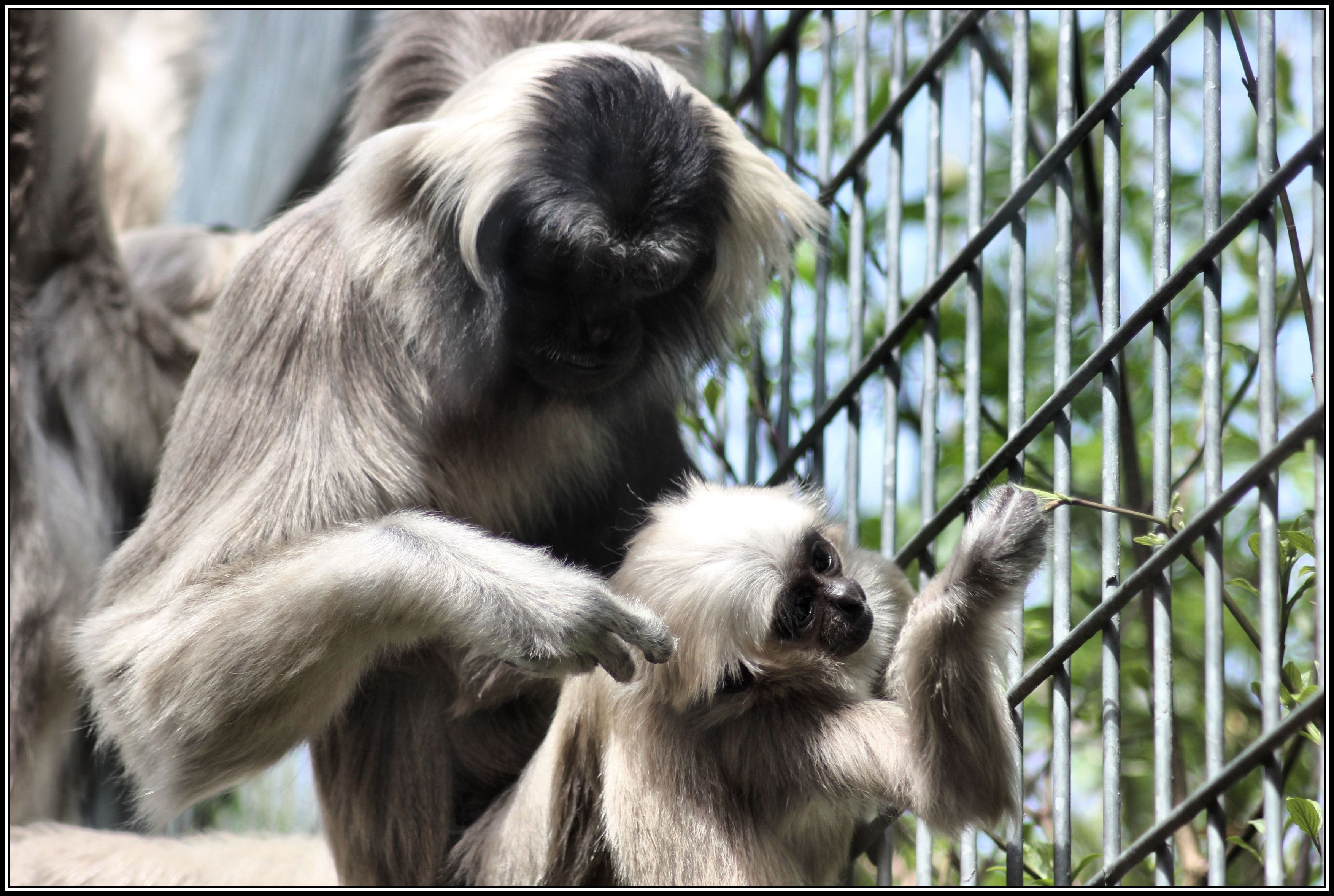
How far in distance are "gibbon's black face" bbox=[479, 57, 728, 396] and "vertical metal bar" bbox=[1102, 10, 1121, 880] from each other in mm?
869

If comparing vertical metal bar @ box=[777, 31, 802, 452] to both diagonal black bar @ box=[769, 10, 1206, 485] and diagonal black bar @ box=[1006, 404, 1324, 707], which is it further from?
diagonal black bar @ box=[1006, 404, 1324, 707]

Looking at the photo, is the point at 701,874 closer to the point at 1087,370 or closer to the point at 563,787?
the point at 563,787

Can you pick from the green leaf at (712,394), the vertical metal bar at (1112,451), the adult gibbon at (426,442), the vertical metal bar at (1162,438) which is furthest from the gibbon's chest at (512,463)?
the vertical metal bar at (1162,438)

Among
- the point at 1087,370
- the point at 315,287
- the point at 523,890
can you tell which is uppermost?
the point at 1087,370

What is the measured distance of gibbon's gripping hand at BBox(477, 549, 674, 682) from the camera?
2.66 m

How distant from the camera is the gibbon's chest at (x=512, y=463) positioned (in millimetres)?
3199

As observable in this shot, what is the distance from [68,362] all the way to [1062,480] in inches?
134

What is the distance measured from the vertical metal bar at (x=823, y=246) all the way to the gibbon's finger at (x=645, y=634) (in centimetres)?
103

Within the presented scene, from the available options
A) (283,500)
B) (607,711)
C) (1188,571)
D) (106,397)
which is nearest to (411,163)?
(283,500)

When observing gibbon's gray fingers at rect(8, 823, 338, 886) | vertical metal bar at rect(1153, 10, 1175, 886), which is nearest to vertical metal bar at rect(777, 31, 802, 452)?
vertical metal bar at rect(1153, 10, 1175, 886)

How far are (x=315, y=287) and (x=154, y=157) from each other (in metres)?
2.93

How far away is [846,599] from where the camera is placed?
299cm

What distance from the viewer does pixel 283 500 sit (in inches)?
118

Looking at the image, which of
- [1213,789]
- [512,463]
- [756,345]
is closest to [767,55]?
[756,345]
